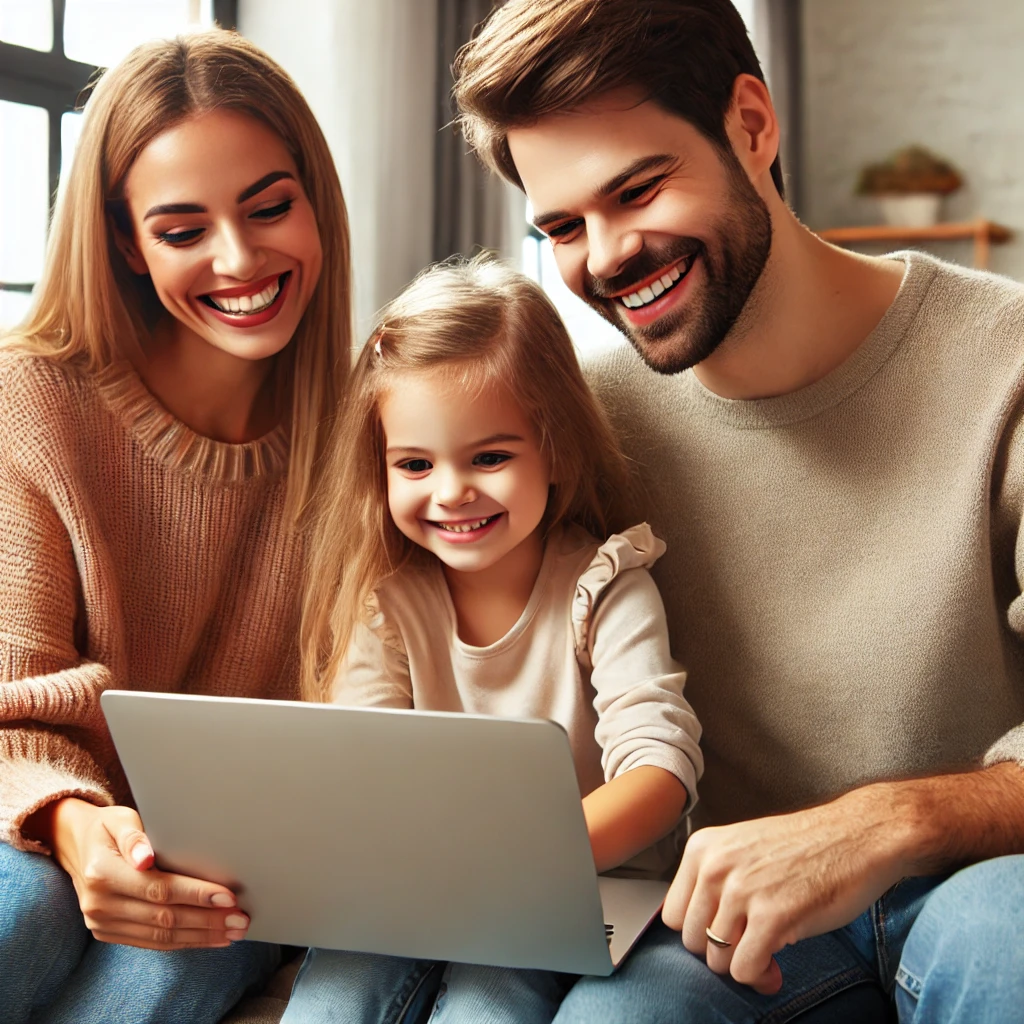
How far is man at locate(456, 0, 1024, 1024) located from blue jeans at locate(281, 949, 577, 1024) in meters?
0.22

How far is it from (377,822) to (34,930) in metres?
0.40

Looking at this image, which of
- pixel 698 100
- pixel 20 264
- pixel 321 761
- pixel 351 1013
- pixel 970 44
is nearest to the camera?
pixel 321 761

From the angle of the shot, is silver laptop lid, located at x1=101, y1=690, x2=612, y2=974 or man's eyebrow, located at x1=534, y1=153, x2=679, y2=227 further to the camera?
man's eyebrow, located at x1=534, y1=153, x2=679, y2=227

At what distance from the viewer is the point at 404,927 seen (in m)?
1.04

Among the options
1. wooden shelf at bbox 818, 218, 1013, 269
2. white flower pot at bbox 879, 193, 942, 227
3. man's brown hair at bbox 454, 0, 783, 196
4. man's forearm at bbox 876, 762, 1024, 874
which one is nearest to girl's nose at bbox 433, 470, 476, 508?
man's brown hair at bbox 454, 0, 783, 196

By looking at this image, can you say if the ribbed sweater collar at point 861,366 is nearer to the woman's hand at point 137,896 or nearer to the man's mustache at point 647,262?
the man's mustache at point 647,262

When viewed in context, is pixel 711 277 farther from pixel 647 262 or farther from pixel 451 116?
pixel 451 116

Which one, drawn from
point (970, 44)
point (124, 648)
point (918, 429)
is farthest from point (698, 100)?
point (970, 44)

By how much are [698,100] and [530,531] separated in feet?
1.53

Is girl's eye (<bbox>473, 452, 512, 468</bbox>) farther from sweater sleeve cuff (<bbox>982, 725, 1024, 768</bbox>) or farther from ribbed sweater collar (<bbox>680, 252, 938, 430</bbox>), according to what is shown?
sweater sleeve cuff (<bbox>982, 725, 1024, 768</bbox>)

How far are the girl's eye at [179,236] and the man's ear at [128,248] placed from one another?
0.07 m

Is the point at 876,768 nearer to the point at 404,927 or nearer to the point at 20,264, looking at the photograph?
the point at 404,927

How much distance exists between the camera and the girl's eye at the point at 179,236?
1.41 metres

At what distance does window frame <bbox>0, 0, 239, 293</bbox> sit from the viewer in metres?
2.58
